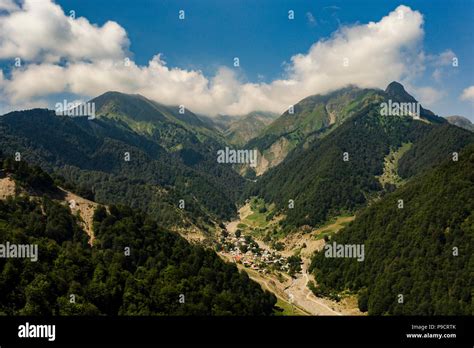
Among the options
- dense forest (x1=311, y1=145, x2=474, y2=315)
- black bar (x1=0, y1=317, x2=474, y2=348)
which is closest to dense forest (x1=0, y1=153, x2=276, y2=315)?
black bar (x1=0, y1=317, x2=474, y2=348)

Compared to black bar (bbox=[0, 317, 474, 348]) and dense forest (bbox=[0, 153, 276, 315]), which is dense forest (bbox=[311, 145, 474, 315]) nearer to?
dense forest (bbox=[0, 153, 276, 315])

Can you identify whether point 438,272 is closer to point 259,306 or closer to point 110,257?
point 259,306

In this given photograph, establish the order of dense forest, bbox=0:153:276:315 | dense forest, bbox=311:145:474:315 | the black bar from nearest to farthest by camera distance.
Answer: the black bar < dense forest, bbox=0:153:276:315 < dense forest, bbox=311:145:474:315

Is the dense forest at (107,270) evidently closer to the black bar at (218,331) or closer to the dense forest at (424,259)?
the black bar at (218,331)

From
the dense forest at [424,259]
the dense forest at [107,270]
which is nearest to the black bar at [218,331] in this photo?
the dense forest at [107,270]

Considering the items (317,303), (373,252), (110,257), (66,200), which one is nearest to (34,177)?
(66,200)

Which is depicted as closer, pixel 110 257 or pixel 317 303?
pixel 110 257
